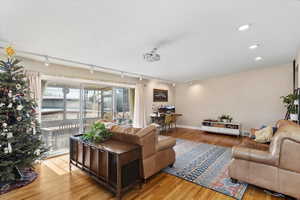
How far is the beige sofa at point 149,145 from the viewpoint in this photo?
7.38ft

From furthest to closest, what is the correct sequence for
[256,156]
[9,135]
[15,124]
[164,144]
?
[164,144]
[15,124]
[9,135]
[256,156]

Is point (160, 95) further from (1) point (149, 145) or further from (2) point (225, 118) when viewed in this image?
(1) point (149, 145)

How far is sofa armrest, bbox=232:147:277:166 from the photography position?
1.95 m

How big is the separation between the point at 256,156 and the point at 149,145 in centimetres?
165

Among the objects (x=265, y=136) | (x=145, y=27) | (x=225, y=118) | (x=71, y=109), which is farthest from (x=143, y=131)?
(x=225, y=118)

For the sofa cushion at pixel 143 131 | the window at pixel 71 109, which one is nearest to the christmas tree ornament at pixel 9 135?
the window at pixel 71 109

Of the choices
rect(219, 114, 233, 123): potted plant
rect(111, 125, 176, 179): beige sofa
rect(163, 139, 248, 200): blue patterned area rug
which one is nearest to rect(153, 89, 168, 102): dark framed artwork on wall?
rect(219, 114, 233, 123): potted plant

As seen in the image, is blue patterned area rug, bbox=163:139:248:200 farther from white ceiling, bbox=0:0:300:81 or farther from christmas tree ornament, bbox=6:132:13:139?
christmas tree ornament, bbox=6:132:13:139

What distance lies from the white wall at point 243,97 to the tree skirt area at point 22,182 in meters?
6.19

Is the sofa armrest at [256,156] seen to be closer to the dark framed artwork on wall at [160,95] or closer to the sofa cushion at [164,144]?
the sofa cushion at [164,144]

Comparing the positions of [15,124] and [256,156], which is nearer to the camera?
[256,156]

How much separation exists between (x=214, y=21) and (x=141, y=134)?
208cm

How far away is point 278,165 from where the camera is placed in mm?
1906

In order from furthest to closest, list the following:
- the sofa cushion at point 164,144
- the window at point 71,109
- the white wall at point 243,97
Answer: the white wall at point 243,97
the window at point 71,109
the sofa cushion at point 164,144
